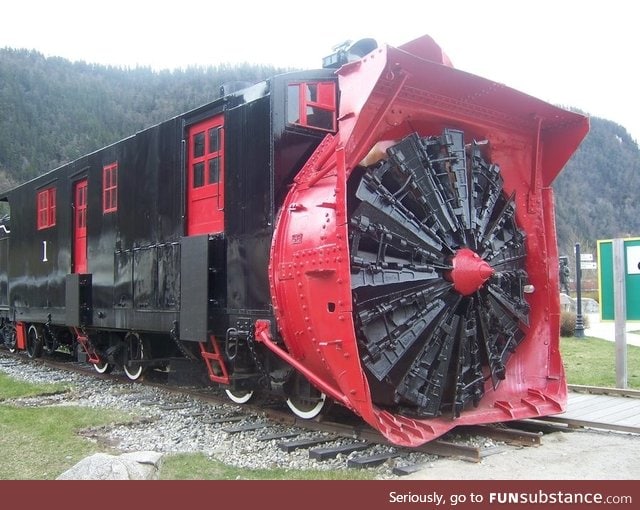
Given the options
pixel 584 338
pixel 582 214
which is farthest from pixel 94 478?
pixel 582 214

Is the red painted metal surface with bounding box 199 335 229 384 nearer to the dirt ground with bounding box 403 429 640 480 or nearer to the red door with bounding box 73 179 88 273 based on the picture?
the dirt ground with bounding box 403 429 640 480

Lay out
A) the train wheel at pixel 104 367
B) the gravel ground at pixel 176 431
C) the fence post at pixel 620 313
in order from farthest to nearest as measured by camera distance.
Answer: the train wheel at pixel 104 367
the fence post at pixel 620 313
the gravel ground at pixel 176 431

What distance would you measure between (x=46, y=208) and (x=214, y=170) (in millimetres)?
6464

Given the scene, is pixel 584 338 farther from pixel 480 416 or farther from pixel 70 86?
pixel 70 86

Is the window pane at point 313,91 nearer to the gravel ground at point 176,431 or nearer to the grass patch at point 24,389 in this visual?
the gravel ground at point 176,431

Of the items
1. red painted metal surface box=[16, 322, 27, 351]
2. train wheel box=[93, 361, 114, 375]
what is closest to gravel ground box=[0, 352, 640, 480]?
train wheel box=[93, 361, 114, 375]

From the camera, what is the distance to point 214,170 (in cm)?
745

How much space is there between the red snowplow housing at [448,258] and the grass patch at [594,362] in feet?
10.8

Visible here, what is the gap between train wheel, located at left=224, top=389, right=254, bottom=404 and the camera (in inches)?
311

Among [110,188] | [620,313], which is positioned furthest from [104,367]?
[620,313]

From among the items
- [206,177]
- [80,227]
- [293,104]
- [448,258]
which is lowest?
[448,258]

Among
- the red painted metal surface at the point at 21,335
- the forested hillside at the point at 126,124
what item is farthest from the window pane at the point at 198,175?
the forested hillside at the point at 126,124

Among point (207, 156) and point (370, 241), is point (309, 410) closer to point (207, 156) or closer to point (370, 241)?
point (370, 241)

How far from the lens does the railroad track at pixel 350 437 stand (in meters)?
5.54
